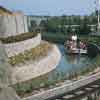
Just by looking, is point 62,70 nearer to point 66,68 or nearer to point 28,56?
point 66,68

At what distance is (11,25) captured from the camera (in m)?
35.3

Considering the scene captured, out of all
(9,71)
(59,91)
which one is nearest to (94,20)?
(59,91)

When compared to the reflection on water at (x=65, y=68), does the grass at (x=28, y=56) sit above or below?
above

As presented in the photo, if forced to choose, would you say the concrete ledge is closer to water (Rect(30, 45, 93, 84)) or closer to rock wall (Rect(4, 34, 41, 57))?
water (Rect(30, 45, 93, 84))

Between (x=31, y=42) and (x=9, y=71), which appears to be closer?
(x=9, y=71)

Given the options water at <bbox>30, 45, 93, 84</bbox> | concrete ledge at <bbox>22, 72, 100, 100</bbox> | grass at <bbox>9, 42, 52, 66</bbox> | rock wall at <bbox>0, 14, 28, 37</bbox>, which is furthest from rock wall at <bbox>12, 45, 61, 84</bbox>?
concrete ledge at <bbox>22, 72, 100, 100</bbox>

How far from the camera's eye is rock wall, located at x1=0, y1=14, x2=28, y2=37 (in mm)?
33750

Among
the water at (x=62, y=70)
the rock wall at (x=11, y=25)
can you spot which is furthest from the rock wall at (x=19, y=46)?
the water at (x=62, y=70)

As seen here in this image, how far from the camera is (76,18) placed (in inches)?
4498

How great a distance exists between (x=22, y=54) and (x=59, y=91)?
→ 11866 mm

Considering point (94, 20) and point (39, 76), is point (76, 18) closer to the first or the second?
point (94, 20)

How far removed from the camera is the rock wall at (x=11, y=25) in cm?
3375

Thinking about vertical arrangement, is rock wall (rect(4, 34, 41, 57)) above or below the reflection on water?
above

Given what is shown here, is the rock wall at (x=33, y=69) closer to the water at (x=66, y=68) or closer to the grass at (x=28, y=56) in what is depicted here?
the grass at (x=28, y=56)
